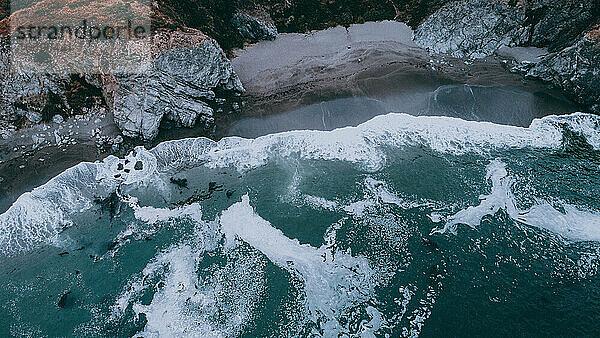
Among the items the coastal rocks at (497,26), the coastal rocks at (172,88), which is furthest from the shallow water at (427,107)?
the coastal rocks at (497,26)

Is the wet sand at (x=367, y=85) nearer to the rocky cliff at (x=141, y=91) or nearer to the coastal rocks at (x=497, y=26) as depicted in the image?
the coastal rocks at (x=497, y=26)

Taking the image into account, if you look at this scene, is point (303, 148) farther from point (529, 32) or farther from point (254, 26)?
point (529, 32)

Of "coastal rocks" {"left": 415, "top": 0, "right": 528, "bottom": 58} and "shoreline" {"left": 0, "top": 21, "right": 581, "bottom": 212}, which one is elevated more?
"coastal rocks" {"left": 415, "top": 0, "right": 528, "bottom": 58}

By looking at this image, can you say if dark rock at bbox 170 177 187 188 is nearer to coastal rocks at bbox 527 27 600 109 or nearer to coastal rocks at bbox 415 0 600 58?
coastal rocks at bbox 415 0 600 58

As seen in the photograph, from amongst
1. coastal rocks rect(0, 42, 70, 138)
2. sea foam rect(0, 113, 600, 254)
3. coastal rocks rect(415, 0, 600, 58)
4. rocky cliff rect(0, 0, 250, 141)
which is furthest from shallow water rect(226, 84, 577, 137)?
coastal rocks rect(0, 42, 70, 138)

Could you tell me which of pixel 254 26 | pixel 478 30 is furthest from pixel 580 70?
pixel 254 26

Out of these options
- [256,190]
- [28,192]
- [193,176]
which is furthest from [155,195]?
[28,192]
